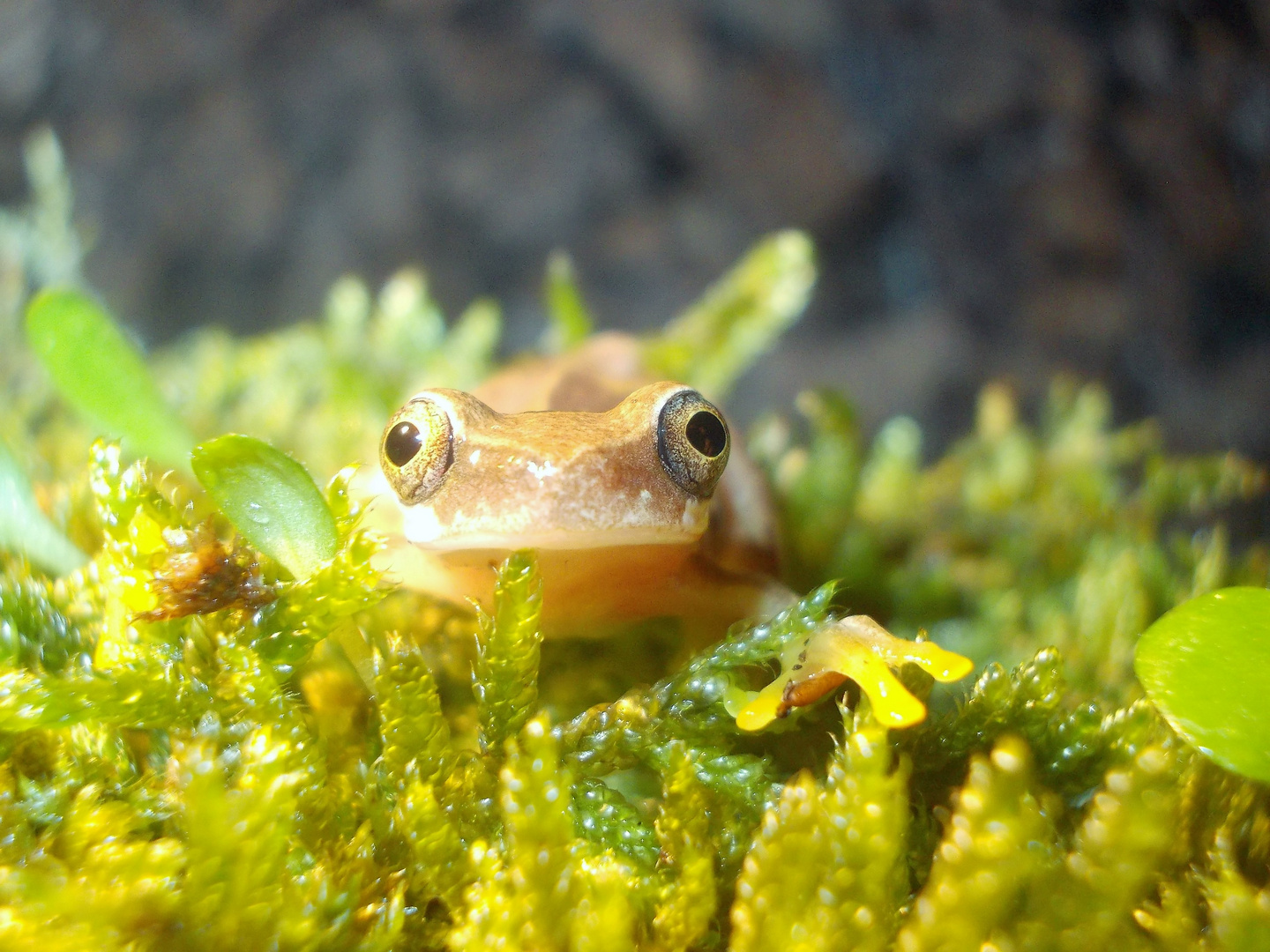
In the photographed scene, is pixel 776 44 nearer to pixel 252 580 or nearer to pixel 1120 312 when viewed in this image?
pixel 1120 312

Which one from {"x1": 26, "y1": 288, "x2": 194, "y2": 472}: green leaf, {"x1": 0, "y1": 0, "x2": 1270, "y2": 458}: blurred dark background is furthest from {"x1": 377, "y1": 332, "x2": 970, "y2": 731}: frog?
{"x1": 0, "y1": 0, "x2": 1270, "y2": 458}: blurred dark background

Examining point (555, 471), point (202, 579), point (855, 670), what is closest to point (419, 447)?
point (555, 471)

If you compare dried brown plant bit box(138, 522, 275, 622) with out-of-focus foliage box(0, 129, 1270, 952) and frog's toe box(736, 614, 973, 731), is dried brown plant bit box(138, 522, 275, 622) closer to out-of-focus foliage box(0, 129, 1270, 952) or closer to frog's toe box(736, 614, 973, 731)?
out-of-focus foliage box(0, 129, 1270, 952)

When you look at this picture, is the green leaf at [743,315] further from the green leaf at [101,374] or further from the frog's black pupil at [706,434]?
the green leaf at [101,374]

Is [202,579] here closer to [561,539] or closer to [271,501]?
[271,501]

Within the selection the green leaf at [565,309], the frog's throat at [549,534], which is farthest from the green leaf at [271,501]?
the green leaf at [565,309]
